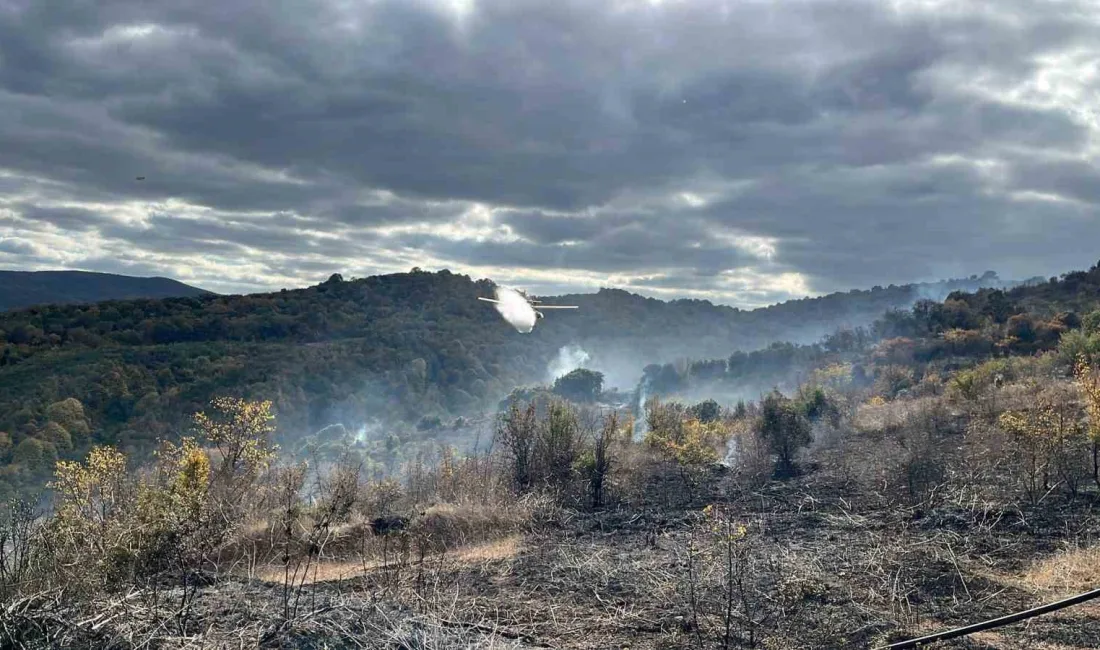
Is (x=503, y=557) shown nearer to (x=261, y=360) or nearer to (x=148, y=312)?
(x=261, y=360)

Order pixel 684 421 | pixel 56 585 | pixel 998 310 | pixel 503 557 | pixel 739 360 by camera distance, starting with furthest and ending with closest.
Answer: pixel 739 360 → pixel 998 310 → pixel 684 421 → pixel 503 557 → pixel 56 585

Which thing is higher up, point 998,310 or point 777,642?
point 998,310

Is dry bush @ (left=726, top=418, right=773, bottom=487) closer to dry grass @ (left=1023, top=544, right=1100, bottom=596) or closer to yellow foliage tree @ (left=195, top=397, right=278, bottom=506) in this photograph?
dry grass @ (left=1023, top=544, right=1100, bottom=596)

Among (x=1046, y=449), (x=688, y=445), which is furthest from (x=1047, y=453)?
(x=688, y=445)

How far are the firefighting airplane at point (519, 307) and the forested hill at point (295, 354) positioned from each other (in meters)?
38.1

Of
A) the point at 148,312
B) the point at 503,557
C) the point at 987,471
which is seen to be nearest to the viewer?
the point at 503,557

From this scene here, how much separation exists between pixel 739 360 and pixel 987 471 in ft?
263

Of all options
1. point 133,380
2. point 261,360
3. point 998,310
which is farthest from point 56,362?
point 998,310

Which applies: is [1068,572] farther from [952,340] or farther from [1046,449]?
[952,340]

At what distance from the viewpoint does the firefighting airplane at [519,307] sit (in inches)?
560

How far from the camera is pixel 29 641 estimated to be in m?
6.86

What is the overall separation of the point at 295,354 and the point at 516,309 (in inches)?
2777

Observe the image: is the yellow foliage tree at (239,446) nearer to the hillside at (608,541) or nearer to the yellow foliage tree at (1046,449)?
the hillside at (608,541)

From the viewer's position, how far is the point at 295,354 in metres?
80.6
